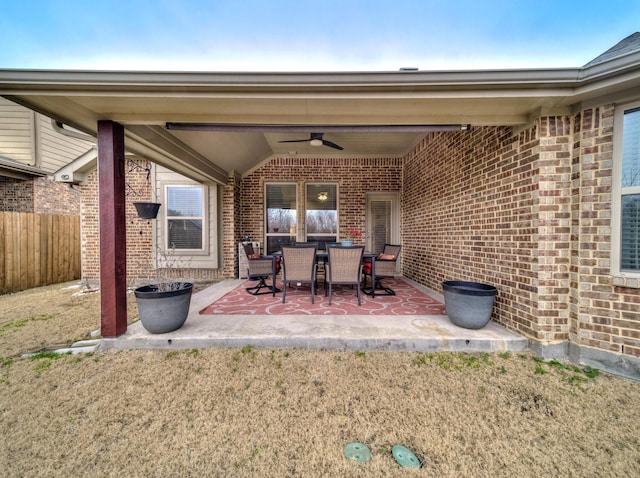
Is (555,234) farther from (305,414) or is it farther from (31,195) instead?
(31,195)

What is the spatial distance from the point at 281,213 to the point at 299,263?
2870mm

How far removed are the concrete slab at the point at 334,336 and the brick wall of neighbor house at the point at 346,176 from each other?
3671mm

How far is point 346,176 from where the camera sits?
627cm

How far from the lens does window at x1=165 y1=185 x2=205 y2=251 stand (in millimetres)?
5781

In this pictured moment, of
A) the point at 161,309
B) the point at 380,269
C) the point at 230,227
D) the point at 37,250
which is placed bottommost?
the point at 161,309

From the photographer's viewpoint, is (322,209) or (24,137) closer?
(322,209)

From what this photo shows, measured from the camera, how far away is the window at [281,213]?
6.35 meters

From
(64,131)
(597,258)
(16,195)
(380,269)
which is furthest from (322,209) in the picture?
(16,195)

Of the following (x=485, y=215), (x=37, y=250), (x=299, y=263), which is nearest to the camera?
(x=485, y=215)

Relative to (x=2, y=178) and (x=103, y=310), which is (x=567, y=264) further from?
(x=2, y=178)

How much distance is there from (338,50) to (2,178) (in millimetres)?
9040

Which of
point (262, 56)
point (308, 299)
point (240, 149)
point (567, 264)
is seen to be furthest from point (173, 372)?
point (262, 56)

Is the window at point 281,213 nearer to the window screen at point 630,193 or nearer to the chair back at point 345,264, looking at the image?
the chair back at point 345,264

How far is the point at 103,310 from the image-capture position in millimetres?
2627
